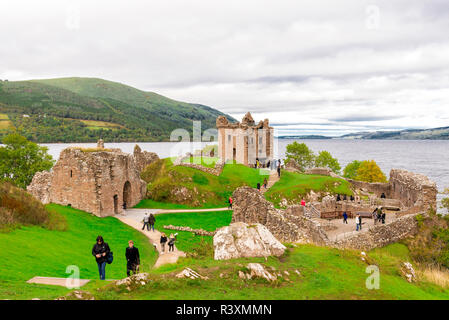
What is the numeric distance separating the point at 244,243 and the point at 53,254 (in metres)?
10.1

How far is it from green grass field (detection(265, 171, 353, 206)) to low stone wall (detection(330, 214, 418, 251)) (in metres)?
14.2

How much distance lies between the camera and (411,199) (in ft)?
117

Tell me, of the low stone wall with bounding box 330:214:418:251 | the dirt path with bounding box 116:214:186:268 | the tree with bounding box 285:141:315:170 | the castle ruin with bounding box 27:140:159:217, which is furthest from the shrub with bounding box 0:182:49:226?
the tree with bounding box 285:141:315:170

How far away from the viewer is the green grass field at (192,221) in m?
25.6

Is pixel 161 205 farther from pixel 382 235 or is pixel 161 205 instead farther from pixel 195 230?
pixel 382 235

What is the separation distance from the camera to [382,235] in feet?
80.7

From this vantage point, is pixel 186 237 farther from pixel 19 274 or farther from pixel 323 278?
pixel 323 278

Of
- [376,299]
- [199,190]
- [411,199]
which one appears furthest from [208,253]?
[411,199]

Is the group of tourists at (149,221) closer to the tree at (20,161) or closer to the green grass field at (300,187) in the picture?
the green grass field at (300,187)

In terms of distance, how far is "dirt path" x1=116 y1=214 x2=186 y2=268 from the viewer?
18498 millimetres

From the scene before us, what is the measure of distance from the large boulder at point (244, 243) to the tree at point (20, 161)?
5244cm

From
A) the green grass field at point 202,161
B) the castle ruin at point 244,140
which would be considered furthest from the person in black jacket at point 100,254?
the castle ruin at point 244,140

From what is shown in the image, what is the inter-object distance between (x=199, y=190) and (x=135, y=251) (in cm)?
2769
